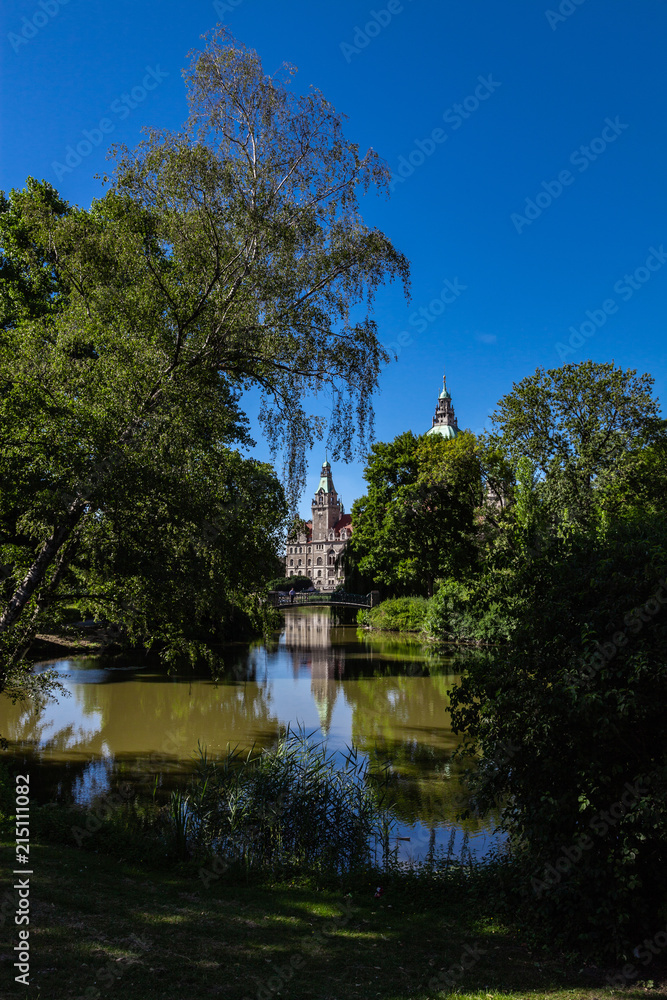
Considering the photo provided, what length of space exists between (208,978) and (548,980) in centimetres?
237

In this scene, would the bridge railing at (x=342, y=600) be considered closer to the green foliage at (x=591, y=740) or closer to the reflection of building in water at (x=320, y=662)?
the reflection of building in water at (x=320, y=662)

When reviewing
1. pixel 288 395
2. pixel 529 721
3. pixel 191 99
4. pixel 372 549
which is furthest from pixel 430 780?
pixel 372 549

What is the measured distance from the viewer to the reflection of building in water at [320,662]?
18.5 meters

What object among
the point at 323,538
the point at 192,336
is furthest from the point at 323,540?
the point at 192,336

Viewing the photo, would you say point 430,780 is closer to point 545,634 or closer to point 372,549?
point 545,634

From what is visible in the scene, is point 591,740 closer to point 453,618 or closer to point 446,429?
point 453,618

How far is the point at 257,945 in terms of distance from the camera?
16.3ft

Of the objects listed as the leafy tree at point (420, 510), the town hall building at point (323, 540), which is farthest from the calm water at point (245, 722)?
the town hall building at point (323, 540)

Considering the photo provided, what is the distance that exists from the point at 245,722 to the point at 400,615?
69.7ft

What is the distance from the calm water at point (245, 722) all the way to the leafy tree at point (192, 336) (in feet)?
8.49

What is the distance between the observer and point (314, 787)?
8039 millimetres

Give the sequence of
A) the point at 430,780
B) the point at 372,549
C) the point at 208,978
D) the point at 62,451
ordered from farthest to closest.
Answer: the point at 372,549 → the point at 430,780 → the point at 62,451 → the point at 208,978

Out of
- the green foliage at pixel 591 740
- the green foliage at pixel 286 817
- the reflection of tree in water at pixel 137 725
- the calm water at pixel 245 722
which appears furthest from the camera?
the reflection of tree in water at pixel 137 725

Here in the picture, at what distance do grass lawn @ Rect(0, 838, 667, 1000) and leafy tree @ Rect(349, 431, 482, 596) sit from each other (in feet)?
71.3
